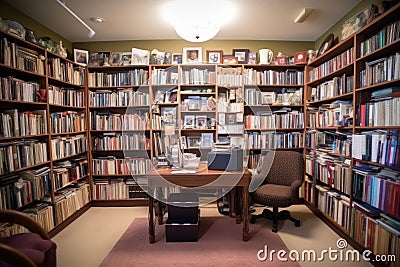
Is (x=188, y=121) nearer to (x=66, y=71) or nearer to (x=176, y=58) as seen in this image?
(x=176, y=58)

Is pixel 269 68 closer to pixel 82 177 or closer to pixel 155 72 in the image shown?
pixel 155 72

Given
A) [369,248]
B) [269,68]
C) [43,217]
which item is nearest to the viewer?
[369,248]

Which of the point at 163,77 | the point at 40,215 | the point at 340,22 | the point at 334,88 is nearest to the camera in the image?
the point at 40,215

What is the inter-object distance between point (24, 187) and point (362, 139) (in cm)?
334

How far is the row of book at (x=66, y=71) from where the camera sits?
99.5 inches

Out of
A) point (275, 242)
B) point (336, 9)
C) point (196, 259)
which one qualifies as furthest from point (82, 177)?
point (336, 9)

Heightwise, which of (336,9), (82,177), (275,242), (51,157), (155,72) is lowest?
(275,242)

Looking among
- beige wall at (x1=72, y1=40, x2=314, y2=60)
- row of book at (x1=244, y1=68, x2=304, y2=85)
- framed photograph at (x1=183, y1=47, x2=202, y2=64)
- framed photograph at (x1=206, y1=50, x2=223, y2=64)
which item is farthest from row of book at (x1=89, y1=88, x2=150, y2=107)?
row of book at (x1=244, y1=68, x2=304, y2=85)

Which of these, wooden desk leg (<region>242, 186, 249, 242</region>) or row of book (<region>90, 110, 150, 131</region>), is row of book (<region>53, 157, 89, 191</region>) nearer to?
row of book (<region>90, 110, 150, 131</region>)

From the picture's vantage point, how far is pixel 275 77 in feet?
10.2

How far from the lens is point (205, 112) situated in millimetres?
3096

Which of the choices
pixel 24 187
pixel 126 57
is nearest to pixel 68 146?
pixel 24 187

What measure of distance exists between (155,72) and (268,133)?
1.94m

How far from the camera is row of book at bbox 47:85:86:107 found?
2.50 metres
